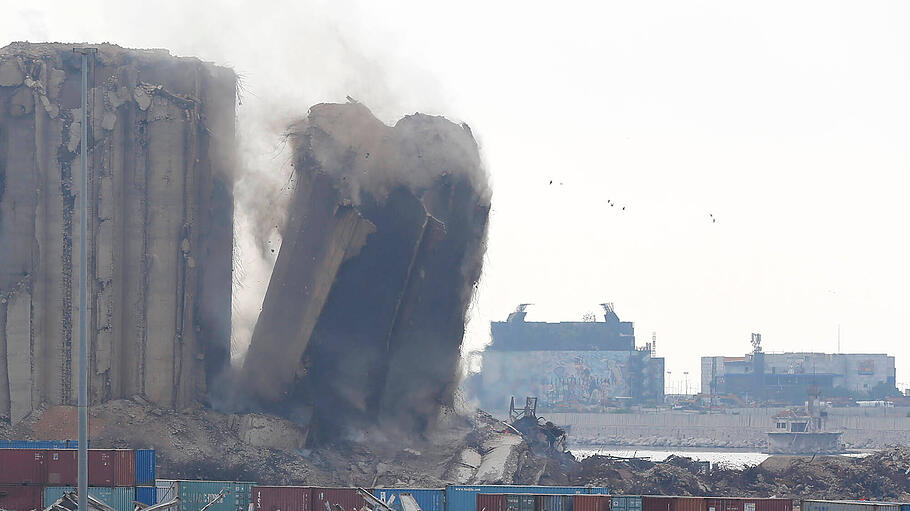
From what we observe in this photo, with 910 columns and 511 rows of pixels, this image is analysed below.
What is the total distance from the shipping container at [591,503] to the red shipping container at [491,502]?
250 centimetres

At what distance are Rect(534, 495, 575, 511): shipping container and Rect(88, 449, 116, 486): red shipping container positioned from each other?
46.8 feet

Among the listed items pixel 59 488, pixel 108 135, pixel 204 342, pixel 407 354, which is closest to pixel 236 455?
pixel 204 342

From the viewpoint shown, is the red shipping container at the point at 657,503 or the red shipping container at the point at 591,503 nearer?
the red shipping container at the point at 591,503

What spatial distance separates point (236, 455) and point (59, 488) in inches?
853

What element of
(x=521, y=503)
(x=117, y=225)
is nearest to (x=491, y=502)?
(x=521, y=503)

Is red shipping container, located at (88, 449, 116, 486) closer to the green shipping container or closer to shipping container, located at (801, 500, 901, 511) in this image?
the green shipping container

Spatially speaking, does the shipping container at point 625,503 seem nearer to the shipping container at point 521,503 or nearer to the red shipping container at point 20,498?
the shipping container at point 521,503

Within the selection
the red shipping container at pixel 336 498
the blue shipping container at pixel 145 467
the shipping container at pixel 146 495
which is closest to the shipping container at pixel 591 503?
the red shipping container at pixel 336 498

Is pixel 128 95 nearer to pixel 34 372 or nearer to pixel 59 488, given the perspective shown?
pixel 34 372

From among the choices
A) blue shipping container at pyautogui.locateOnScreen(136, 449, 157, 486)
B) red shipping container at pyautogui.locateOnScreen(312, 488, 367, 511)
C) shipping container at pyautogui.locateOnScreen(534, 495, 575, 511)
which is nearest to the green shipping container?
blue shipping container at pyautogui.locateOnScreen(136, 449, 157, 486)

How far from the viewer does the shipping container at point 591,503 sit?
4441cm

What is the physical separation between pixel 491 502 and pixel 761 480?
3808 cm

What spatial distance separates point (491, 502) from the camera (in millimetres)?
46094

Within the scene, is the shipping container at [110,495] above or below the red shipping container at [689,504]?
below
